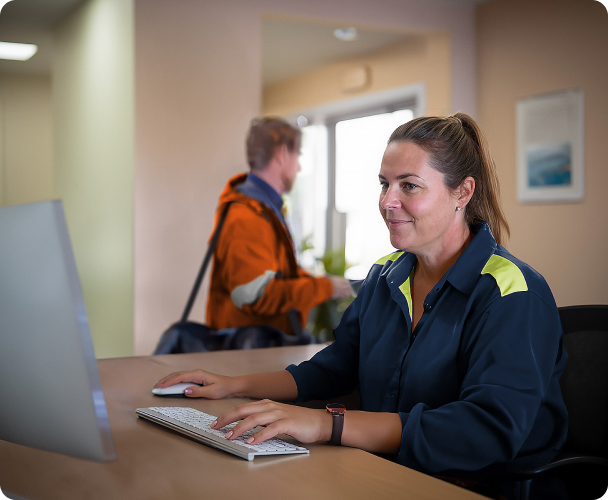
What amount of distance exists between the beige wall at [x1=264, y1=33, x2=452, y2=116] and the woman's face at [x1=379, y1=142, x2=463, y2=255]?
3.65 metres

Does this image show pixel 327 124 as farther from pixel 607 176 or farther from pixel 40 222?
pixel 40 222

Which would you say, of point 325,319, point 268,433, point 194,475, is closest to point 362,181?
point 325,319

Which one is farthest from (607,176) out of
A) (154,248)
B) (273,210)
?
(154,248)

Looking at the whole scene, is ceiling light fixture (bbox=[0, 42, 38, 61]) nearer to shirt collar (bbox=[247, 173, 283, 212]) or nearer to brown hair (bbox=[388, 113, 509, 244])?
shirt collar (bbox=[247, 173, 283, 212])

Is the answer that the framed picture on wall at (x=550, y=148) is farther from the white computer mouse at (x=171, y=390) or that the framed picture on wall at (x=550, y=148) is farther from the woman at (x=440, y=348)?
the white computer mouse at (x=171, y=390)

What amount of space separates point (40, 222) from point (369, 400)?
0.96 meters

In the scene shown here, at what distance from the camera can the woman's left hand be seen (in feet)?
3.68

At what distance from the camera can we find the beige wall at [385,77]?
530 centimetres

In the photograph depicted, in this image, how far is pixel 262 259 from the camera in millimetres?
2684

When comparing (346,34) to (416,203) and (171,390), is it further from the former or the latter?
(171,390)

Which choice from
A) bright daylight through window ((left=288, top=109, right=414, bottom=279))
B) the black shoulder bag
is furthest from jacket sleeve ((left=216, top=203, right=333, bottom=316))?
bright daylight through window ((left=288, top=109, right=414, bottom=279))

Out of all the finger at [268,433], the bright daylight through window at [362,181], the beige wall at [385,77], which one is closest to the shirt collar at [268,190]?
the finger at [268,433]

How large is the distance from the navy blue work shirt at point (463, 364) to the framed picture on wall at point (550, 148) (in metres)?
3.25

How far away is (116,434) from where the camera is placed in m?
1.24
